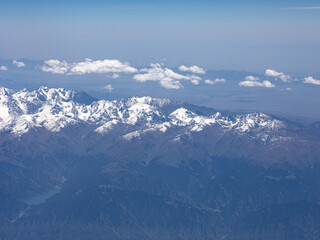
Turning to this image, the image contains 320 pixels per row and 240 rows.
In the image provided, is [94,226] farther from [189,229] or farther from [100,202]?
[189,229]

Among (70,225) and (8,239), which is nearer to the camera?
(8,239)

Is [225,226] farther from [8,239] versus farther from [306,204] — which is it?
[8,239]

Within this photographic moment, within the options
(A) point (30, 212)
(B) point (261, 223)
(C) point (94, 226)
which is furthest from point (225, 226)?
(A) point (30, 212)

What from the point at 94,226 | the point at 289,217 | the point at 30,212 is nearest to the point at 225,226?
the point at 289,217

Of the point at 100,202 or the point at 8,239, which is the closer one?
the point at 8,239

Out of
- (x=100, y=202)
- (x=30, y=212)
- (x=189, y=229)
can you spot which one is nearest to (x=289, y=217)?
(x=189, y=229)

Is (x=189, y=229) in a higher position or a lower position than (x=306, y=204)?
lower

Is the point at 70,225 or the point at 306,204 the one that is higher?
the point at 306,204

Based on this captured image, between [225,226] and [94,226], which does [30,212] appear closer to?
[94,226]
